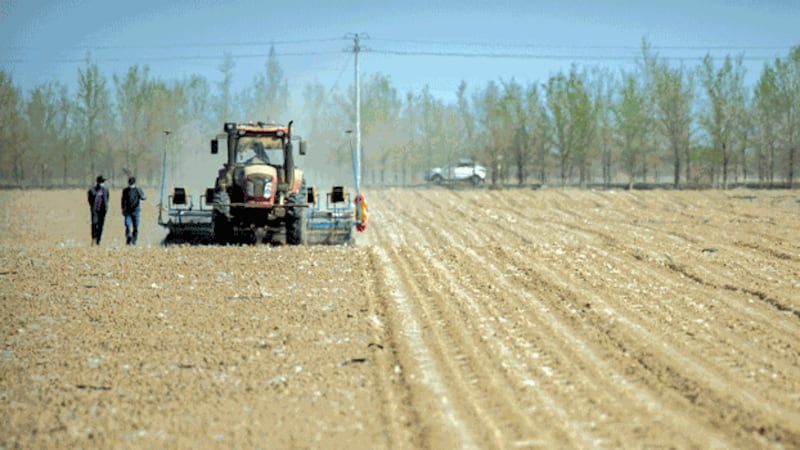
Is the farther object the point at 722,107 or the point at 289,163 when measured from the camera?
the point at 722,107

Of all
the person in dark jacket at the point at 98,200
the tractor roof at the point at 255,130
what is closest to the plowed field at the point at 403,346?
the person in dark jacket at the point at 98,200

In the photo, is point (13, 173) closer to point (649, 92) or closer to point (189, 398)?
point (649, 92)

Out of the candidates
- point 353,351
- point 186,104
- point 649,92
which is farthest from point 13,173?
point 353,351

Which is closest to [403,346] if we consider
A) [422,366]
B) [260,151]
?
[422,366]

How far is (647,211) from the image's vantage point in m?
27.6

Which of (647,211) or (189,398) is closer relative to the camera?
(189,398)

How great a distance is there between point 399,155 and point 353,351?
50.4 m

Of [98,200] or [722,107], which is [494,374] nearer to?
[98,200]

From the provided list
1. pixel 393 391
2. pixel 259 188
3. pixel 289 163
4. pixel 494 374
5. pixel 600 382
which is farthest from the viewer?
pixel 289 163

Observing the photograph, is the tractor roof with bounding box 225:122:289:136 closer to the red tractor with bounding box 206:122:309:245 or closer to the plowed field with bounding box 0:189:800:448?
the red tractor with bounding box 206:122:309:245

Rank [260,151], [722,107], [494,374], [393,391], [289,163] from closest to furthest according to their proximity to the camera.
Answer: [393,391] → [494,374] → [289,163] → [260,151] → [722,107]

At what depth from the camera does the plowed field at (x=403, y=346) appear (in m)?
5.72

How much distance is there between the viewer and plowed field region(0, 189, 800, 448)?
18.8 feet

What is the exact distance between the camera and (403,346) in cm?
807
